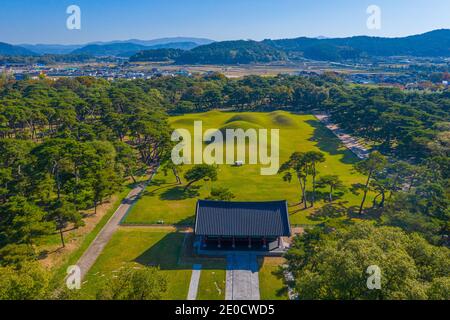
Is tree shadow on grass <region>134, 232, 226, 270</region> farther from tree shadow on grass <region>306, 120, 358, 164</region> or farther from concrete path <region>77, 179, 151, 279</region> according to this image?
tree shadow on grass <region>306, 120, 358, 164</region>

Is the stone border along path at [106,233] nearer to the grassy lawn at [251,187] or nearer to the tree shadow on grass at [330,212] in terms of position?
the grassy lawn at [251,187]

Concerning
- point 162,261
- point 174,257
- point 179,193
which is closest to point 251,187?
point 179,193

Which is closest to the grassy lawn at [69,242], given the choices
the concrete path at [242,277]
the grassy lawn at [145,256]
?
the grassy lawn at [145,256]

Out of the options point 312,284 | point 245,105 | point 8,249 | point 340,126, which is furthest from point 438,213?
point 245,105

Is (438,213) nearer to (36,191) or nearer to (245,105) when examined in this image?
(36,191)

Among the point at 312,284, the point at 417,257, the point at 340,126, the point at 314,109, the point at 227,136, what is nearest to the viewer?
the point at 312,284

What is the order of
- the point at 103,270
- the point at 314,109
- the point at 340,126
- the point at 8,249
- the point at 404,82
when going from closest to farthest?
the point at 8,249 < the point at 103,270 < the point at 340,126 < the point at 314,109 < the point at 404,82

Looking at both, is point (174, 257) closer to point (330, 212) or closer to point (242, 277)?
point (242, 277)
